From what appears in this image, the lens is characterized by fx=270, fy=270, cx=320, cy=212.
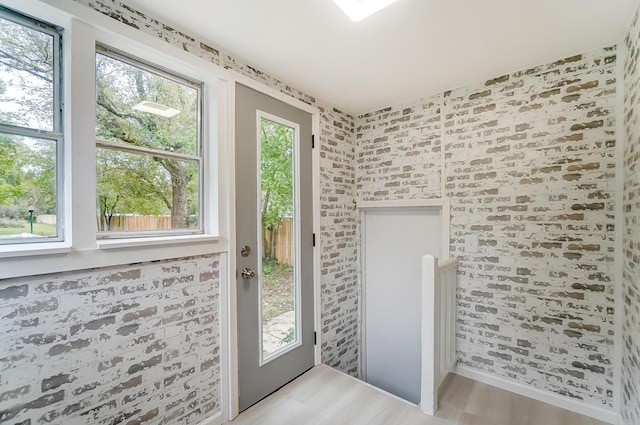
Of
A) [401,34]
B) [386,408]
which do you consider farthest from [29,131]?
[386,408]

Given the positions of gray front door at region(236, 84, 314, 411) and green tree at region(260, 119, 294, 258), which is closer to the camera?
gray front door at region(236, 84, 314, 411)

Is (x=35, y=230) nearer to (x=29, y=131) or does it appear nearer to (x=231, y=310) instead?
(x=29, y=131)

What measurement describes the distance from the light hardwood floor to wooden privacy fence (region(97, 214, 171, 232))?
1487mm

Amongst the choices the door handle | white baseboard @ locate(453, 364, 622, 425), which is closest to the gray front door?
the door handle

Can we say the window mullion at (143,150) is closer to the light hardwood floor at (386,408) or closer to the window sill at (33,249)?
the window sill at (33,249)

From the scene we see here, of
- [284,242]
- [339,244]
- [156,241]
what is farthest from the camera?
[339,244]

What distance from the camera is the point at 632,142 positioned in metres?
1.64

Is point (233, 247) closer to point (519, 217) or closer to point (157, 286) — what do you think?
point (157, 286)

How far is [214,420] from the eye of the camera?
6.10ft

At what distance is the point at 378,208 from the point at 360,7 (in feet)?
6.62

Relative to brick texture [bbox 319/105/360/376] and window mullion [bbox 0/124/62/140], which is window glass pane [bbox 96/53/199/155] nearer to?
window mullion [bbox 0/124/62/140]

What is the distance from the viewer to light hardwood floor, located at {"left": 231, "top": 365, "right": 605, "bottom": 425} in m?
1.94

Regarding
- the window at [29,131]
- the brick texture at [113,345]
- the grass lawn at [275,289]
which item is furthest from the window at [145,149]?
the grass lawn at [275,289]

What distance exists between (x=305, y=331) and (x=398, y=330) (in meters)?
1.10
